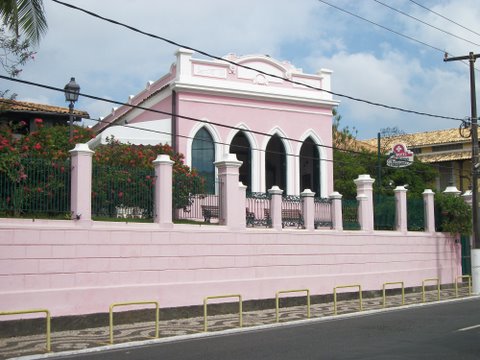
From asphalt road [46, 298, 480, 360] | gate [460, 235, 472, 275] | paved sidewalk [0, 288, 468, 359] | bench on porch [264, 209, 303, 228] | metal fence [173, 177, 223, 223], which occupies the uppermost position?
metal fence [173, 177, 223, 223]

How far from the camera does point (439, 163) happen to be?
162ft

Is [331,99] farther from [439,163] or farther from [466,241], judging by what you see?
[439,163]

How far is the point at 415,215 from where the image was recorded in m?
24.9

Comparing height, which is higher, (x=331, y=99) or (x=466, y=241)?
(x=331, y=99)

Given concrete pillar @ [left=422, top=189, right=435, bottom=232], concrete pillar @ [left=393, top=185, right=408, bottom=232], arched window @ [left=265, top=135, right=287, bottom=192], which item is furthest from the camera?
arched window @ [left=265, top=135, right=287, bottom=192]

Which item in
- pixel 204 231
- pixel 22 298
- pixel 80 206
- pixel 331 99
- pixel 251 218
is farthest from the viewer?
pixel 331 99

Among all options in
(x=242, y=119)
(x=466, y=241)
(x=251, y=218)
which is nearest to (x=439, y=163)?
(x=466, y=241)

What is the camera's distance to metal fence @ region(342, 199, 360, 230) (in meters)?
21.6

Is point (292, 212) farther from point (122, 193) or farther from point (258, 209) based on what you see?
point (122, 193)

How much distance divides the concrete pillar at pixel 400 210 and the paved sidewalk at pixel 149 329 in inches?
160

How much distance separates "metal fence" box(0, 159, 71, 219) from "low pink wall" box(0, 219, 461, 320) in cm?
53

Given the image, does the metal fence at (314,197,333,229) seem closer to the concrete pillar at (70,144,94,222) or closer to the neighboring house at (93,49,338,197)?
the neighboring house at (93,49,338,197)

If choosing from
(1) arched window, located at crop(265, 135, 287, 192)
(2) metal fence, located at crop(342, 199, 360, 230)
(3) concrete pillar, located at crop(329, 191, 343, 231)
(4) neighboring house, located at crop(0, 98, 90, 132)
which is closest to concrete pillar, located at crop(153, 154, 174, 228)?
(3) concrete pillar, located at crop(329, 191, 343, 231)

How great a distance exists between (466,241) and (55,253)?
1881 centimetres
